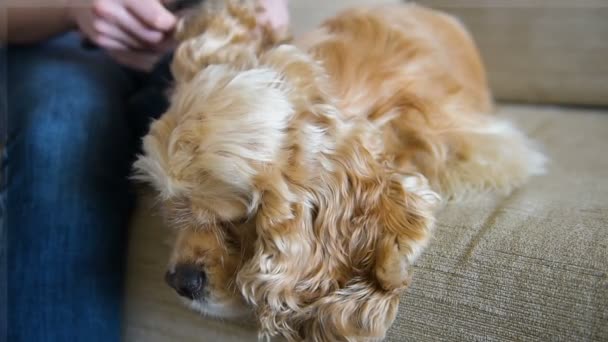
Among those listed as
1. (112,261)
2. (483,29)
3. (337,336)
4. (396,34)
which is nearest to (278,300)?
(337,336)

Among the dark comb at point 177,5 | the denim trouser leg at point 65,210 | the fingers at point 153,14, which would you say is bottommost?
the denim trouser leg at point 65,210

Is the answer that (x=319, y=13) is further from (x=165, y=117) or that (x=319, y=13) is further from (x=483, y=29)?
(x=165, y=117)

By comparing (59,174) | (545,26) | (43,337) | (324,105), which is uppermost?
(324,105)

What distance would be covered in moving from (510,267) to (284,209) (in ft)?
1.12

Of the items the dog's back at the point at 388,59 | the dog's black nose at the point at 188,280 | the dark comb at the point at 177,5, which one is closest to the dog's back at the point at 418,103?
the dog's back at the point at 388,59

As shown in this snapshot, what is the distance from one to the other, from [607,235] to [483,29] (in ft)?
4.04

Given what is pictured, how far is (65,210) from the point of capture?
1.04 m

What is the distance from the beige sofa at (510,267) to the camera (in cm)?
75

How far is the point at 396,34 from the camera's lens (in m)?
1.19

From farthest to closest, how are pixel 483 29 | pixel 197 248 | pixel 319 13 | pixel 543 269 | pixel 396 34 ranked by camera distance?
pixel 483 29
pixel 319 13
pixel 396 34
pixel 197 248
pixel 543 269

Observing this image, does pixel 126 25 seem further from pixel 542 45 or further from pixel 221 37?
pixel 542 45

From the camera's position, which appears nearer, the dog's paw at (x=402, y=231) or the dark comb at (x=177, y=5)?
the dog's paw at (x=402, y=231)

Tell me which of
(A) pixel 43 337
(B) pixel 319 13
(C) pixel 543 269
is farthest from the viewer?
(B) pixel 319 13

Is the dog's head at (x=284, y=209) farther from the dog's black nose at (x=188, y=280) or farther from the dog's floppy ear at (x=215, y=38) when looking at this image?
the dog's floppy ear at (x=215, y=38)
